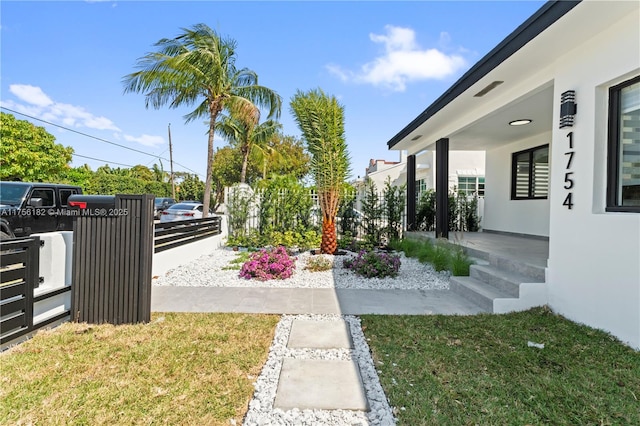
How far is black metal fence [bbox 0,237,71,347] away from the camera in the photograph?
298 cm

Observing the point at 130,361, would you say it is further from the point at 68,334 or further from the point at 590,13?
the point at 590,13

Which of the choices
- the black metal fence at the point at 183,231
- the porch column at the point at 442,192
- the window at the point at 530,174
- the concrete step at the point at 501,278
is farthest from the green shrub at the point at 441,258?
the black metal fence at the point at 183,231

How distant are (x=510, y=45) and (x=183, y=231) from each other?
7407mm

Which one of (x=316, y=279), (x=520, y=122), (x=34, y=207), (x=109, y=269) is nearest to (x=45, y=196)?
(x=34, y=207)

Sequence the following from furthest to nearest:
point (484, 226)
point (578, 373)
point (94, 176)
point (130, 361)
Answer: point (94, 176) < point (484, 226) < point (130, 361) < point (578, 373)

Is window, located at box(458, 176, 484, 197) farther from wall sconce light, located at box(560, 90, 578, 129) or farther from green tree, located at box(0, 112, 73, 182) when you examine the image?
green tree, located at box(0, 112, 73, 182)

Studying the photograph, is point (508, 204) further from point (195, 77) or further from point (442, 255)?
point (195, 77)

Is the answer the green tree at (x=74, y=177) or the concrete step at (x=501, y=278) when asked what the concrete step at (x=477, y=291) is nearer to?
the concrete step at (x=501, y=278)

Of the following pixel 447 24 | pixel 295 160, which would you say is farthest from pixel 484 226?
pixel 295 160

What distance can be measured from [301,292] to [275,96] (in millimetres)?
10066

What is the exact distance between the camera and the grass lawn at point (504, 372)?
7.12 ft

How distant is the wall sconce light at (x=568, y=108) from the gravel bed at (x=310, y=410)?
366 cm

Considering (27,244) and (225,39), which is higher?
(225,39)

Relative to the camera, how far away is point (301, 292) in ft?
17.4
